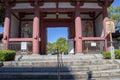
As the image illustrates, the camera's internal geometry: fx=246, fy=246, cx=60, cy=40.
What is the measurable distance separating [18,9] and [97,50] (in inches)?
330

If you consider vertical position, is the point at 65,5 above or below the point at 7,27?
above

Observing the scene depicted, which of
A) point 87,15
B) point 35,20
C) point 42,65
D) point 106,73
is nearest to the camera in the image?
point 106,73

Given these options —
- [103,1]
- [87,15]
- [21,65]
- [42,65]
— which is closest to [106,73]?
[42,65]

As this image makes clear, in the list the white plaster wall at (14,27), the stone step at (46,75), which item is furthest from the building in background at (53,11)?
the stone step at (46,75)

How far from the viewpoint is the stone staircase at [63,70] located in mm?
12297

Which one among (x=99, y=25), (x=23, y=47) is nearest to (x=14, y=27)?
(x=23, y=47)

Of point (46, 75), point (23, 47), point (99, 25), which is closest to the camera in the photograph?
point (46, 75)

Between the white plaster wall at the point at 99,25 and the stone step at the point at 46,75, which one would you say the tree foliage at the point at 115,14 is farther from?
the stone step at the point at 46,75

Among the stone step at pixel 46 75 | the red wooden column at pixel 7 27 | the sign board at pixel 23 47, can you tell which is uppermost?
the red wooden column at pixel 7 27

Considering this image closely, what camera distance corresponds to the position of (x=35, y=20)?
22.6 m

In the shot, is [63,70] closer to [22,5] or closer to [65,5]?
[65,5]

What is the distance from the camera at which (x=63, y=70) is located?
1369cm

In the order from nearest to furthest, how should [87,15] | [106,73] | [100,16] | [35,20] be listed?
[106,73] < [35,20] < [100,16] < [87,15]

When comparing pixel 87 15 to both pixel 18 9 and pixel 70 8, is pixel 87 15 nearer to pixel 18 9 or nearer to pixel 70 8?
pixel 70 8
